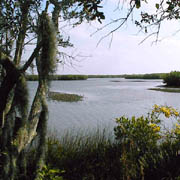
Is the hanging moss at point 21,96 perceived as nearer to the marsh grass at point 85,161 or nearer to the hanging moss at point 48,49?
the hanging moss at point 48,49

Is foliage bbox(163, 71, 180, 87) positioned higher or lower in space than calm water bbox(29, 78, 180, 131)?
higher

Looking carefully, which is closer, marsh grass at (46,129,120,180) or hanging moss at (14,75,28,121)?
hanging moss at (14,75,28,121)

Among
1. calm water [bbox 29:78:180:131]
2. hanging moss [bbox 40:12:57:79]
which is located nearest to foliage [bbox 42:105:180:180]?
calm water [bbox 29:78:180:131]

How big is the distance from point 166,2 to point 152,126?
7.72 feet

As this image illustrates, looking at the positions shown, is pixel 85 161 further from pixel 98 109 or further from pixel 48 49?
pixel 98 109

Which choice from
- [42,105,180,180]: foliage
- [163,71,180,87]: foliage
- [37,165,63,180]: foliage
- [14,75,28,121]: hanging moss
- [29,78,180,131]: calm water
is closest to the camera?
[14,75,28,121]: hanging moss

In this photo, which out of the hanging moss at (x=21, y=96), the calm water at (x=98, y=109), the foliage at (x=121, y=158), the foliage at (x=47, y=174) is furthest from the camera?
the calm water at (x=98, y=109)

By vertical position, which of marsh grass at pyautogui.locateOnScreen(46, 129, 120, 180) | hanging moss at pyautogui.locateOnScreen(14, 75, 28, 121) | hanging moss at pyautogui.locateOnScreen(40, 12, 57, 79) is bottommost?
marsh grass at pyautogui.locateOnScreen(46, 129, 120, 180)

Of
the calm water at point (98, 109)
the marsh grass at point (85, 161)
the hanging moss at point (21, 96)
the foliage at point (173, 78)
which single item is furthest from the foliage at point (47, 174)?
the foliage at point (173, 78)

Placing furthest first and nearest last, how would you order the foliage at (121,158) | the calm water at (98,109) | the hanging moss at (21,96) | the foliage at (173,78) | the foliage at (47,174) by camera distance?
the foliage at (173,78), the calm water at (98,109), the foliage at (121,158), the foliage at (47,174), the hanging moss at (21,96)

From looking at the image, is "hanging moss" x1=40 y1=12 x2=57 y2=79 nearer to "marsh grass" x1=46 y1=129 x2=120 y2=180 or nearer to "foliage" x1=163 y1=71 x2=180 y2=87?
"marsh grass" x1=46 y1=129 x2=120 y2=180

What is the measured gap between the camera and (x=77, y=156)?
163 inches

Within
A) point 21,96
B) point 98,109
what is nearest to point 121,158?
point 21,96

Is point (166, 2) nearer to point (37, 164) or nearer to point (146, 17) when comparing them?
point (146, 17)
